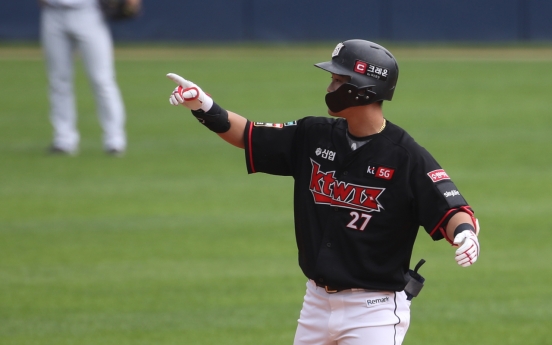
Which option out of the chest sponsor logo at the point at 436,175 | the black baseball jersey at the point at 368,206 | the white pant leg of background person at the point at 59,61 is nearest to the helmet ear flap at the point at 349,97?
the black baseball jersey at the point at 368,206

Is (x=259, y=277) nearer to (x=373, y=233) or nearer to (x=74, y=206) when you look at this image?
(x=74, y=206)

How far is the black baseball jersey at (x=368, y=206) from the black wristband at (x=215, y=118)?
449mm

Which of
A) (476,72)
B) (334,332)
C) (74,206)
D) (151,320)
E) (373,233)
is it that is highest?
(373,233)

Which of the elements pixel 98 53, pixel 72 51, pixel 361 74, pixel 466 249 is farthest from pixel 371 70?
pixel 72 51

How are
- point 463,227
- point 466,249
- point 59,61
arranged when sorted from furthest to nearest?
point 59,61 → point 463,227 → point 466,249

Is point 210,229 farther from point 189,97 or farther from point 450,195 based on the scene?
point 450,195

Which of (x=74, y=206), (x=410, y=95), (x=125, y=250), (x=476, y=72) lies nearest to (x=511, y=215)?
(x=125, y=250)

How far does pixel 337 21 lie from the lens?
79.7 ft

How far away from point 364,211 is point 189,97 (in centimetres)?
94

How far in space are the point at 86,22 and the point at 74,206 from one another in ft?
8.70

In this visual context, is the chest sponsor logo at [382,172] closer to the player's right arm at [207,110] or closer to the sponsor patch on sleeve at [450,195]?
the sponsor patch on sleeve at [450,195]

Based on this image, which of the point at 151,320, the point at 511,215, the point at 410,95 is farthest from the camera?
the point at 410,95

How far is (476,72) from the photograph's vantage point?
19.5 meters

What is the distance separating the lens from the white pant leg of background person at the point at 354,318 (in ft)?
12.7
